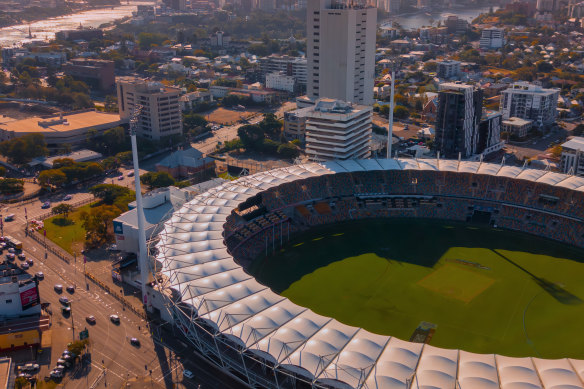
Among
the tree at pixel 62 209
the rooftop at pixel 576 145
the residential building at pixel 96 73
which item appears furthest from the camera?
the residential building at pixel 96 73

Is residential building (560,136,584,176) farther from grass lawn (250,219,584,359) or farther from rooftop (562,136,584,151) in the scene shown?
grass lawn (250,219,584,359)

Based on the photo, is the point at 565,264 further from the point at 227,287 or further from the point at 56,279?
the point at 56,279

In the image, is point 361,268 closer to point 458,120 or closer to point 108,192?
point 108,192

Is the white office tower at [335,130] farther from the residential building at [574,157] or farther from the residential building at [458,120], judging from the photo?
the residential building at [574,157]

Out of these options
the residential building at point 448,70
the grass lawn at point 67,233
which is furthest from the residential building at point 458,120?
the residential building at point 448,70

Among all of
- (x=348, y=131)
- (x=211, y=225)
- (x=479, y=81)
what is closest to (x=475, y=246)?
(x=348, y=131)

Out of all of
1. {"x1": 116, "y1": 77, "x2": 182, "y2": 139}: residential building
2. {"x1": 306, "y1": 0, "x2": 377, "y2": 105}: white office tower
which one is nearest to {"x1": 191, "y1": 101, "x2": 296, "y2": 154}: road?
{"x1": 116, "y1": 77, "x2": 182, "y2": 139}: residential building
